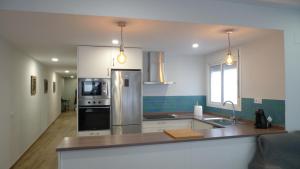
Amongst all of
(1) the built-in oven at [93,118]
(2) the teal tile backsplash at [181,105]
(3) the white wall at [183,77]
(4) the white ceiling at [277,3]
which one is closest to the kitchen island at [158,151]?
(2) the teal tile backsplash at [181,105]

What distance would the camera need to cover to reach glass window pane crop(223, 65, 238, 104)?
3.81 meters

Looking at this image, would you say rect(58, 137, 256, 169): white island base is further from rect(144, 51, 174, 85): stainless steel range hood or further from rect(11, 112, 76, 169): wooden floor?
rect(11, 112, 76, 169): wooden floor

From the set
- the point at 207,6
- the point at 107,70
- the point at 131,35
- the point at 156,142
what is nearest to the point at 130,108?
the point at 107,70

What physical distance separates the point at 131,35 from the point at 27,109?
3331 mm

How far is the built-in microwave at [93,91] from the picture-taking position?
353cm

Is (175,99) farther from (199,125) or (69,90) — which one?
(69,90)

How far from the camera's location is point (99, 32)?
2.77 meters

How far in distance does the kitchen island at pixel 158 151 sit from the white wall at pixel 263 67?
0.84 metres

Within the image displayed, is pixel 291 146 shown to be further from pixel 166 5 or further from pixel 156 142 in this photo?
pixel 166 5

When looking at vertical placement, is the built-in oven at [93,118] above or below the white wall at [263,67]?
below

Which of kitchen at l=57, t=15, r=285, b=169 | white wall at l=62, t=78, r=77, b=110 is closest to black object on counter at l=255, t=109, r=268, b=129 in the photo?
kitchen at l=57, t=15, r=285, b=169

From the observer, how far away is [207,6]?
2.45 metres

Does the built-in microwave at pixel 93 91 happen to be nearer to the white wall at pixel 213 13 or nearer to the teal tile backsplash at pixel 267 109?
the white wall at pixel 213 13

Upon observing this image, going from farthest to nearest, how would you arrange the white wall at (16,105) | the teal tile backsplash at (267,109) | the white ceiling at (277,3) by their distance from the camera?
the white wall at (16,105)
the teal tile backsplash at (267,109)
the white ceiling at (277,3)
